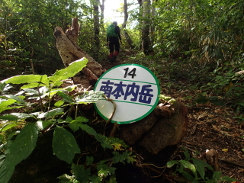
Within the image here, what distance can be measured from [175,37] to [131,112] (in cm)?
509

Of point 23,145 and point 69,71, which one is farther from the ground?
point 69,71

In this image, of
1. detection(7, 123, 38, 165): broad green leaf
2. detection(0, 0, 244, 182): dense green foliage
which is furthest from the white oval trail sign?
detection(0, 0, 244, 182): dense green foliage

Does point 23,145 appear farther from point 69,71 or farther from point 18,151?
point 69,71

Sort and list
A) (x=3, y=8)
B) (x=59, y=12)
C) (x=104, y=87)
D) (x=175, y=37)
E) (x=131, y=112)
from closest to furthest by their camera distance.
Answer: (x=131, y=112), (x=104, y=87), (x=3, y=8), (x=59, y=12), (x=175, y=37)

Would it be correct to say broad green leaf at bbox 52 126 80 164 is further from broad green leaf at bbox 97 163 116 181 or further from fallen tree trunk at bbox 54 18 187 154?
fallen tree trunk at bbox 54 18 187 154

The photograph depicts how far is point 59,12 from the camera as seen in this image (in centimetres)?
470

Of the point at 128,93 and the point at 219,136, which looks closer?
the point at 128,93

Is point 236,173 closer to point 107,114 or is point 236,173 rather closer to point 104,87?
point 107,114

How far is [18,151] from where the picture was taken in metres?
0.73

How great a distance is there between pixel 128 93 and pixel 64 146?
2.40 ft

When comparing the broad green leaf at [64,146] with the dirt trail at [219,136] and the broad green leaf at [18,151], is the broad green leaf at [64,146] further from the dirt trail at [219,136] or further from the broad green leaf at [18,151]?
the dirt trail at [219,136]

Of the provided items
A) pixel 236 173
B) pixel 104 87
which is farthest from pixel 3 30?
pixel 236 173

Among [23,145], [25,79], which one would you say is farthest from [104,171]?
[25,79]

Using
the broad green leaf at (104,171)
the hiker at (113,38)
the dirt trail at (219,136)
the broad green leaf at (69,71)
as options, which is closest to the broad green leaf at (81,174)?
the broad green leaf at (104,171)
